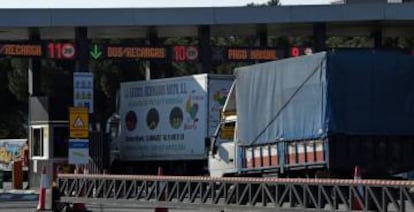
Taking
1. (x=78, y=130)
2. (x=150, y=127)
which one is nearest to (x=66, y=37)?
(x=150, y=127)

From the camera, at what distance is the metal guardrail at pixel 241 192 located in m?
13.5

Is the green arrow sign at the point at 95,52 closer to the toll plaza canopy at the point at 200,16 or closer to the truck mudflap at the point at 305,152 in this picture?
the toll plaza canopy at the point at 200,16

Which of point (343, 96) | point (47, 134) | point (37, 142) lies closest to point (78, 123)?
point (343, 96)

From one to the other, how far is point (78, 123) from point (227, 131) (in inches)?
181

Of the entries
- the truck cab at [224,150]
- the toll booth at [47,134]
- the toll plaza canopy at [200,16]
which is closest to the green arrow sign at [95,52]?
the toll plaza canopy at [200,16]

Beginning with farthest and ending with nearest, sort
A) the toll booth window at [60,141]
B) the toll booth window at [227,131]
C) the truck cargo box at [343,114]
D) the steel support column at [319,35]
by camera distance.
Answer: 1. the steel support column at [319,35]
2. the toll booth window at [60,141]
3. the toll booth window at [227,131]
4. the truck cargo box at [343,114]

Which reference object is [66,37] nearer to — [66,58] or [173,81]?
[66,58]

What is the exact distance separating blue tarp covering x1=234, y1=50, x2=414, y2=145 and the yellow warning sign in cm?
651

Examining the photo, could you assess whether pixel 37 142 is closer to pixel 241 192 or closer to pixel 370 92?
pixel 370 92

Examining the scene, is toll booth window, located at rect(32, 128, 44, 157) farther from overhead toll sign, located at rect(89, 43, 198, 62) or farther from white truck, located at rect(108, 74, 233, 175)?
overhead toll sign, located at rect(89, 43, 198, 62)

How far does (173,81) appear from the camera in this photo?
3341 centimetres

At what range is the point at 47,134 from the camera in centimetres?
3778

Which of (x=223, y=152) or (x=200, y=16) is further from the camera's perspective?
(x=200, y=16)

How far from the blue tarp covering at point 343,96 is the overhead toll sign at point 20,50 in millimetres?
18229
